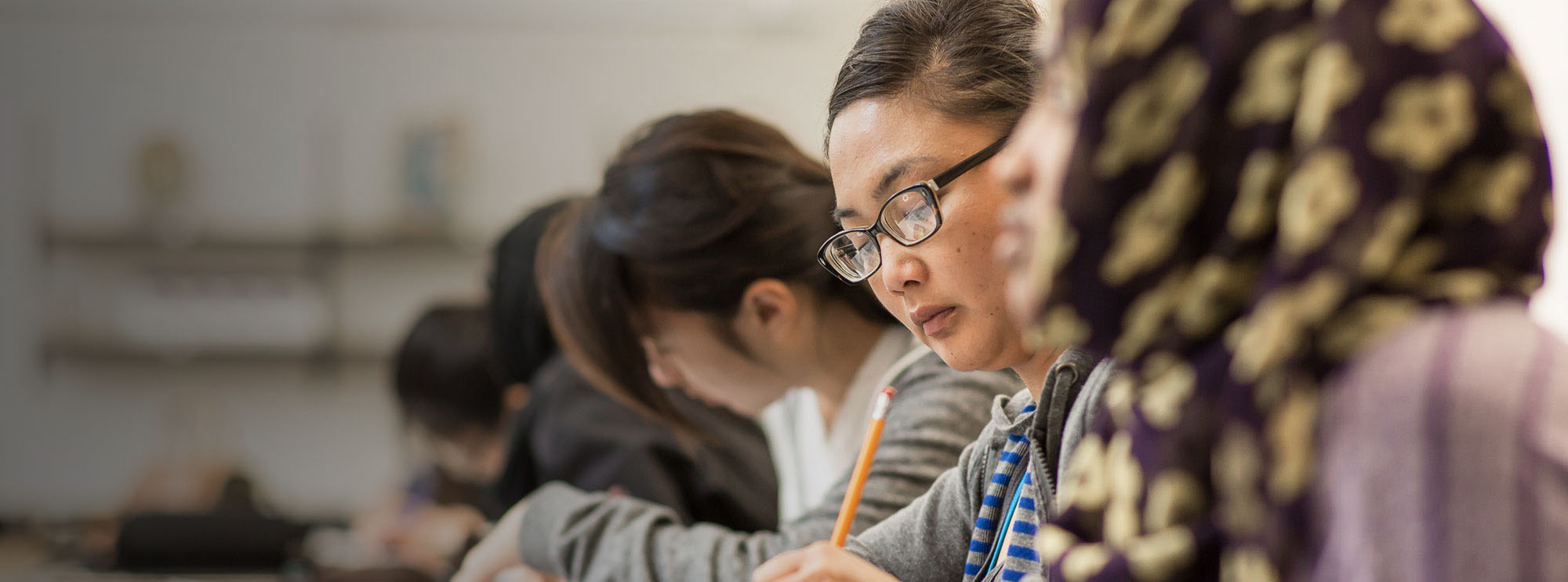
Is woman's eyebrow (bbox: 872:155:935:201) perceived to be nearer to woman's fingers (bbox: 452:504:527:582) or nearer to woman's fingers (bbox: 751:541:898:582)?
woman's fingers (bbox: 751:541:898:582)

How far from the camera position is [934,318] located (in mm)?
845

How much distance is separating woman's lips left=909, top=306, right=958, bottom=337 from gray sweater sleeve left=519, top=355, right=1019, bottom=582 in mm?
218

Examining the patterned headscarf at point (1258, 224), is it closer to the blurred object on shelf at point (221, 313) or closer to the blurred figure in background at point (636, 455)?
the blurred figure in background at point (636, 455)

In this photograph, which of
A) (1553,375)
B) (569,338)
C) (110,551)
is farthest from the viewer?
(110,551)

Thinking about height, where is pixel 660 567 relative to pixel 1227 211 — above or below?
below

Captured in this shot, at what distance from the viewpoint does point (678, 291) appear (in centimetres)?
130

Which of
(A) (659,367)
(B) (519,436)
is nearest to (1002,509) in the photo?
(A) (659,367)

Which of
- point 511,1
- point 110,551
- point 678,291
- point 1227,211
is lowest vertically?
point 110,551

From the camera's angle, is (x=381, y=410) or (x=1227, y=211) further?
(x=381, y=410)

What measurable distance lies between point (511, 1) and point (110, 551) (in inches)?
75.4

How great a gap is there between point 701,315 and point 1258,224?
91 cm

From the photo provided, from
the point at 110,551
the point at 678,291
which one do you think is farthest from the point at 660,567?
the point at 110,551

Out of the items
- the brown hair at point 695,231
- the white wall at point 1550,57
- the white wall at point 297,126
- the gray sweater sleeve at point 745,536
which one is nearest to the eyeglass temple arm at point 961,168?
the gray sweater sleeve at point 745,536

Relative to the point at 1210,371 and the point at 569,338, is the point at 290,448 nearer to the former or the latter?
the point at 569,338
